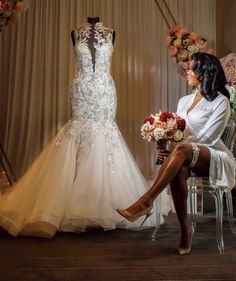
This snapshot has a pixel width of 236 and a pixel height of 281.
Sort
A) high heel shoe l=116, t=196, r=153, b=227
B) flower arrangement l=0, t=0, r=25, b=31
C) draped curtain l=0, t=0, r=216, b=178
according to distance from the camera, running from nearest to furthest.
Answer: high heel shoe l=116, t=196, r=153, b=227 < flower arrangement l=0, t=0, r=25, b=31 < draped curtain l=0, t=0, r=216, b=178

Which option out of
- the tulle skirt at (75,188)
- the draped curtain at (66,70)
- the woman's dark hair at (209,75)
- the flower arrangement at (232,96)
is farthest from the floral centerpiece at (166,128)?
the draped curtain at (66,70)

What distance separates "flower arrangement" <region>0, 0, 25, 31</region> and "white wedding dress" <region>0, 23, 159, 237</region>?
54 cm

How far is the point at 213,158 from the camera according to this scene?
2.20m

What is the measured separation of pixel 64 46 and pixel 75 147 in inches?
63.3

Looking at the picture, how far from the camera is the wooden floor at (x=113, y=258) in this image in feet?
5.67

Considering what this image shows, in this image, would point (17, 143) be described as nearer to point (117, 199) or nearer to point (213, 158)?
point (117, 199)

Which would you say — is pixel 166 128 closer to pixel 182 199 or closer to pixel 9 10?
pixel 182 199

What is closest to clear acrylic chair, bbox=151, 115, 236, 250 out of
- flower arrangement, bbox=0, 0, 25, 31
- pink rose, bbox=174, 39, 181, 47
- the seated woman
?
the seated woman

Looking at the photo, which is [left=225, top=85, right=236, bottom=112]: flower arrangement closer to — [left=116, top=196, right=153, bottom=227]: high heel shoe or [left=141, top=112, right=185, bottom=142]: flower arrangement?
[left=141, top=112, right=185, bottom=142]: flower arrangement

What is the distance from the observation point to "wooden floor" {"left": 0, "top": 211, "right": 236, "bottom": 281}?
1728 mm

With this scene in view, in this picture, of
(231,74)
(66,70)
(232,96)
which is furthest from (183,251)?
(66,70)

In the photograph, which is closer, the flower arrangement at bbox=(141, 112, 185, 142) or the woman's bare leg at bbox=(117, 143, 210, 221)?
the woman's bare leg at bbox=(117, 143, 210, 221)

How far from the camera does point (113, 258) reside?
77.9 inches

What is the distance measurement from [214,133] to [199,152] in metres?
0.18
